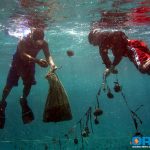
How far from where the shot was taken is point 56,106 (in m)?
9.45

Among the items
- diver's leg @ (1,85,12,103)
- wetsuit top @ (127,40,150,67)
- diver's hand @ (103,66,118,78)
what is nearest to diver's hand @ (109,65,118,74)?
diver's hand @ (103,66,118,78)

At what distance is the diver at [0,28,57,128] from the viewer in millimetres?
10792

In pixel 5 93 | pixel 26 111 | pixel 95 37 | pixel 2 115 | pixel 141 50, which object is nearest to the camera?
pixel 141 50

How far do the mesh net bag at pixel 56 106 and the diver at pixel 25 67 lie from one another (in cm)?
107

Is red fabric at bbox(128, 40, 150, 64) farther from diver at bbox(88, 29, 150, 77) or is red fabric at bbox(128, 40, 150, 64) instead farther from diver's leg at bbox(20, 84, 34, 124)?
diver's leg at bbox(20, 84, 34, 124)

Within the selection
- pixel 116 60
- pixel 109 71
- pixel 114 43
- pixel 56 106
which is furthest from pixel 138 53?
pixel 56 106

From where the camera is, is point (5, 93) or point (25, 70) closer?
point (25, 70)

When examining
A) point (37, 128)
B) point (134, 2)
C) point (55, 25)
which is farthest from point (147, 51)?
point (37, 128)

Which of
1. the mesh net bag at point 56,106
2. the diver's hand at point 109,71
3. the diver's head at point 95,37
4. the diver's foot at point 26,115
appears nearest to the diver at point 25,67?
the diver's foot at point 26,115

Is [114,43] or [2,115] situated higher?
[114,43]

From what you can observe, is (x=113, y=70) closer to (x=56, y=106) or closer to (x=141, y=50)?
(x=141, y=50)

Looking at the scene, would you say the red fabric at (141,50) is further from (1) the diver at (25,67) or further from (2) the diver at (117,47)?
(1) the diver at (25,67)

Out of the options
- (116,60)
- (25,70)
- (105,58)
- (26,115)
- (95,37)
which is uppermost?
(95,37)

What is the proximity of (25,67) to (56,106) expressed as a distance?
272 cm
